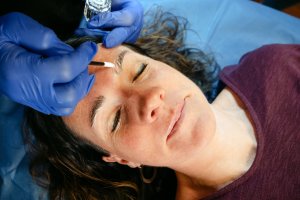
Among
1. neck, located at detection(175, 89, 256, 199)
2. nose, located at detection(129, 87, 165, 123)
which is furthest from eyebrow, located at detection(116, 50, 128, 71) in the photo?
neck, located at detection(175, 89, 256, 199)

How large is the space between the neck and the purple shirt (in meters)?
0.05

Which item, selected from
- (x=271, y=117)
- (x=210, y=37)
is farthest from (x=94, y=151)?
(x=210, y=37)

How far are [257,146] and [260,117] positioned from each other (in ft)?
0.35

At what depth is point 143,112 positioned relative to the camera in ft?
3.00

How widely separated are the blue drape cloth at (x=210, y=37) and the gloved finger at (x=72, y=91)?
0.54m

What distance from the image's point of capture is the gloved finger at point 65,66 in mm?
896

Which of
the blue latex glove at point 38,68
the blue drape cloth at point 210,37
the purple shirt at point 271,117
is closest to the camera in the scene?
the blue latex glove at point 38,68

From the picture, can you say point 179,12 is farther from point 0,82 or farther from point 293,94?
point 0,82

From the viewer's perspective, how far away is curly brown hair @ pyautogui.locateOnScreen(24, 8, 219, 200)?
117 cm

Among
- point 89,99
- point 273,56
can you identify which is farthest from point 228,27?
point 89,99

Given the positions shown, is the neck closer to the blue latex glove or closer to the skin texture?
the skin texture

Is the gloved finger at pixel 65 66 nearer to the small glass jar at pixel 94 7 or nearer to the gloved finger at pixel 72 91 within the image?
the gloved finger at pixel 72 91

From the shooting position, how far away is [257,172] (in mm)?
1022

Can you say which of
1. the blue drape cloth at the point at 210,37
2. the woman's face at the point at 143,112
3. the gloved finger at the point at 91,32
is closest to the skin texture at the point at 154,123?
the woman's face at the point at 143,112
